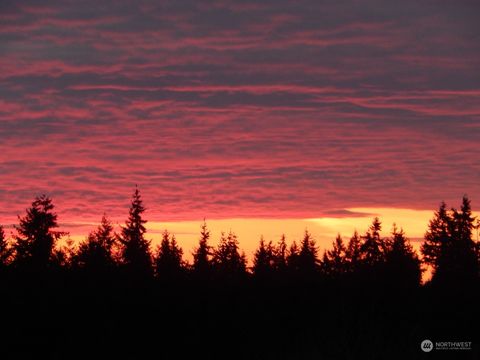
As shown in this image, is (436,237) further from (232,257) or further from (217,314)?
(217,314)

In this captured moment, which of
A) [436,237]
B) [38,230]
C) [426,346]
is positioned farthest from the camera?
[436,237]

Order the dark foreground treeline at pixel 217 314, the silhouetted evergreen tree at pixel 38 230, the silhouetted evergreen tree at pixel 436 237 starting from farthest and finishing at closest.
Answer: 1. the silhouetted evergreen tree at pixel 436 237
2. the silhouetted evergreen tree at pixel 38 230
3. the dark foreground treeline at pixel 217 314

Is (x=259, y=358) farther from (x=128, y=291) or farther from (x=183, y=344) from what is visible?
(x=128, y=291)

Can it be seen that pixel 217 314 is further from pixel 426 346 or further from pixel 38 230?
pixel 38 230

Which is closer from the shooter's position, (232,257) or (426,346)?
(426,346)

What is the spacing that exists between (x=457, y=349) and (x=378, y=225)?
72827 millimetres

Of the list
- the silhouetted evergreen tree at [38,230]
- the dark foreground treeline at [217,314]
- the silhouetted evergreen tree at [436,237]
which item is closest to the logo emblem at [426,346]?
the dark foreground treeline at [217,314]

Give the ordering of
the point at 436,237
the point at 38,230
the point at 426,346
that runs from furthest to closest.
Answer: the point at 436,237, the point at 38,230, the point at 426,346

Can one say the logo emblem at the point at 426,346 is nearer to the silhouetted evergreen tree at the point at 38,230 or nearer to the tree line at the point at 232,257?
the tree line at the point at 232,257

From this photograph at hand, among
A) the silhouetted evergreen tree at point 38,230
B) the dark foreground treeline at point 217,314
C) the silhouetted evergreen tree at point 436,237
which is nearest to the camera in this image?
the dark foreground treeline at point 217,314

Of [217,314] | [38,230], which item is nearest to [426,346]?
[217,314]

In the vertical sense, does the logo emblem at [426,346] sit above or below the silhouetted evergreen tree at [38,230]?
below

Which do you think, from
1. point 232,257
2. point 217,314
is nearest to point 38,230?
point 232,257

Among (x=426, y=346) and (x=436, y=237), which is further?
(x=436, y=237)
